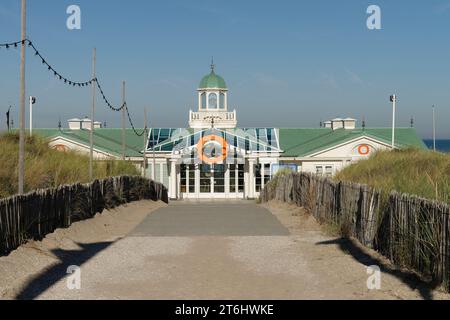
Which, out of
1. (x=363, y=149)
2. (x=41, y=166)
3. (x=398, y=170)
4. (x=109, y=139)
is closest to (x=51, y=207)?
(x=41, y=166)

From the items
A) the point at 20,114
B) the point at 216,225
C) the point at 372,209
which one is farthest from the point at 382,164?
the point at 20,114

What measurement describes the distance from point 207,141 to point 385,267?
134 feet

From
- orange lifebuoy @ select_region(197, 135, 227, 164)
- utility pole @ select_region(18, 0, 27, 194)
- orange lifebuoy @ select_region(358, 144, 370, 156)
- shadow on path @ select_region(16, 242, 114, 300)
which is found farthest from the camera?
orange lifebuoy @ select_region(358, 144, 370, 156)

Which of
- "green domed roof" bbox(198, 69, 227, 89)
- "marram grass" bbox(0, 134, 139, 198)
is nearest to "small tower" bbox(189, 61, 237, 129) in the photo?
"green domed roof" bbox(198, 69, 227, 89)

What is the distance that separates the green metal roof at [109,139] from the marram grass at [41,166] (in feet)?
83.2

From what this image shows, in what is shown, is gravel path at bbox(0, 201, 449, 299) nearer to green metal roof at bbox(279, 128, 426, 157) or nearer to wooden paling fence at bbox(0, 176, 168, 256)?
wooden paling fence at bbox(0, 176, 168, 256)

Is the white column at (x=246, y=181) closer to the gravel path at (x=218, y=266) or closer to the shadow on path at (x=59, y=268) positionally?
the gravel path at (x=218, y=266)

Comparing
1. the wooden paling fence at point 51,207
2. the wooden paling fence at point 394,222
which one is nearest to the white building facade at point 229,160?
the wooden paling fence at point 51,207

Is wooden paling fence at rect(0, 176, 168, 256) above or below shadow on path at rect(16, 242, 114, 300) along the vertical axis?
above

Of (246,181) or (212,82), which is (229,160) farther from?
(212,82)

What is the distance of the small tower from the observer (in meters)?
63.3
